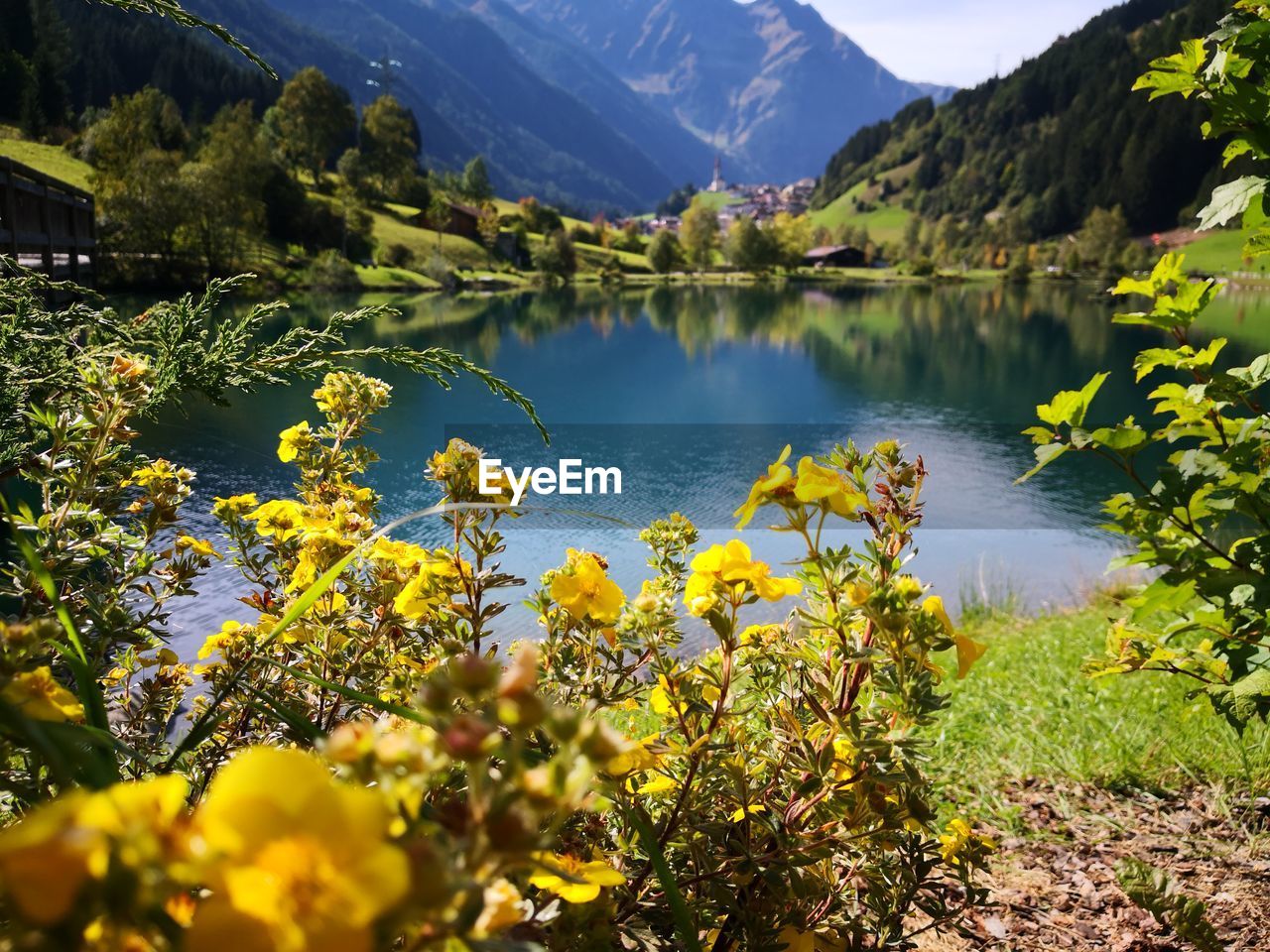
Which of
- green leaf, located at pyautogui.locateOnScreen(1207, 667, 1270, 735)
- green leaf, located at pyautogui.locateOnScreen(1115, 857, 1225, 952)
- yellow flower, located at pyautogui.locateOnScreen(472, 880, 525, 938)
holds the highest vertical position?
yellow flower, located at pyautogui.locateOnScreen(472, 880, 525, 938)

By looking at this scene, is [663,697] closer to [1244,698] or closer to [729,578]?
[729,578]

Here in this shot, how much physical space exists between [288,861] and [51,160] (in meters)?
57.9

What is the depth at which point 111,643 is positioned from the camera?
51.0 inches

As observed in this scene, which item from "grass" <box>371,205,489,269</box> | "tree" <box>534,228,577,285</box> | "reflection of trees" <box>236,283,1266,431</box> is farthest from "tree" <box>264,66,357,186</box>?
"reflection of trees" <box>236,283,1266,431</box>

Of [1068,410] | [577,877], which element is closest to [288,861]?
[577,877]

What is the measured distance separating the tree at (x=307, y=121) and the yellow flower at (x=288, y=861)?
70.6m

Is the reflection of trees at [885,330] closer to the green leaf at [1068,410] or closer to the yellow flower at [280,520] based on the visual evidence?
the yellow flower at [280,520]

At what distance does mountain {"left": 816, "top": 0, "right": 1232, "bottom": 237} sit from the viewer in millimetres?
88125

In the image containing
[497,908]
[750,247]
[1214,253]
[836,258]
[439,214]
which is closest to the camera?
[497,908]

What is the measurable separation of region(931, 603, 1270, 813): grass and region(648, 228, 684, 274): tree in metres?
75.2

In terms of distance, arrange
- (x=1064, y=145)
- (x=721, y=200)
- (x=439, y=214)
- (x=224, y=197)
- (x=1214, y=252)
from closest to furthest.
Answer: (x=224, y=197) < (x=439, y=214) < (x=1214, y=252) < (x=1064, y=145) < (x=721, y=200)

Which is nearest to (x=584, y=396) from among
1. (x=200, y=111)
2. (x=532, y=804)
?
(x=532, y=804)

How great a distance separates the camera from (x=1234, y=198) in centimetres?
174

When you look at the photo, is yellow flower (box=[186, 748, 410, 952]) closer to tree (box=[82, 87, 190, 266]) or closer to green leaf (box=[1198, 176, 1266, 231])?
green leaf (box=[1198, 176, 1266, 231])
